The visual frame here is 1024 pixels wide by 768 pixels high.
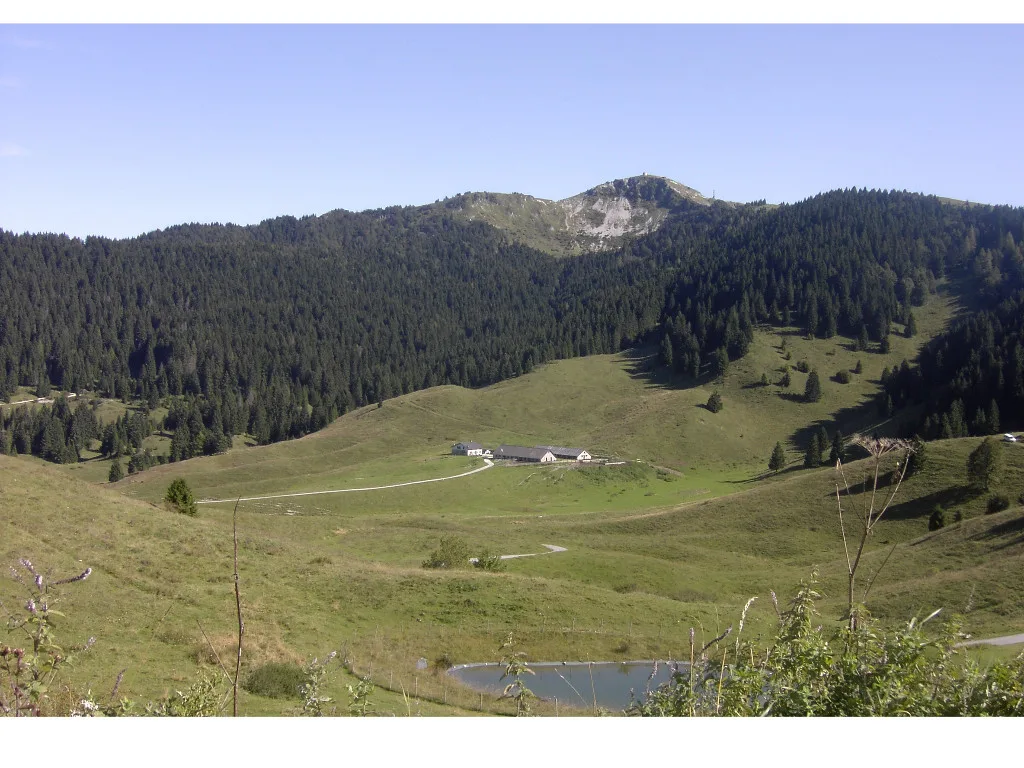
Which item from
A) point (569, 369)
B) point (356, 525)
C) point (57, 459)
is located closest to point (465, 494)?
point (356, 525)

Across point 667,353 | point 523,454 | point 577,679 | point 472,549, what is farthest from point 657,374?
point 577,679

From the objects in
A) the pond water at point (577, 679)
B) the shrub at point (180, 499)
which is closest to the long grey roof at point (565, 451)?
the shrub at point (180, 499)

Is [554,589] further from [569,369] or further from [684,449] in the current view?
[569,369]

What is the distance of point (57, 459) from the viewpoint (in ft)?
554

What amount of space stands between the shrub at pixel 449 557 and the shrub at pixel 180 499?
17.1 metres

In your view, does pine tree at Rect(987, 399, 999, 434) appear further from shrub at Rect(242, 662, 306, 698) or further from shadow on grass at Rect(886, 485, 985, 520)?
shrub at Rect(242, 662, 306, 698)

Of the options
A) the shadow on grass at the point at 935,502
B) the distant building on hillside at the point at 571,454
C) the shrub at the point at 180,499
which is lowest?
the distant building on hillside at the point at 571,454

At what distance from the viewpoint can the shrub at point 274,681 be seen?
70.3 feet

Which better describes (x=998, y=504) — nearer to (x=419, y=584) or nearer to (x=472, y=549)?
(x=472, y=549)

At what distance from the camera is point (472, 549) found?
56.5 metres

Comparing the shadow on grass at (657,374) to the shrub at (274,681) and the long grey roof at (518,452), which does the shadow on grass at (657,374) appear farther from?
the shrub at (274,681)

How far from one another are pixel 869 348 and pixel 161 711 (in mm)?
192266

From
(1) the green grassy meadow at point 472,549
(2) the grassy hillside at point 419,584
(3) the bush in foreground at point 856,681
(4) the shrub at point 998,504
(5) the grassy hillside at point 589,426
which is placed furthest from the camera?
(5) the grassy hillside at point 589,426

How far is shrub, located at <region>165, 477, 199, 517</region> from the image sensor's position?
49.9 meters
